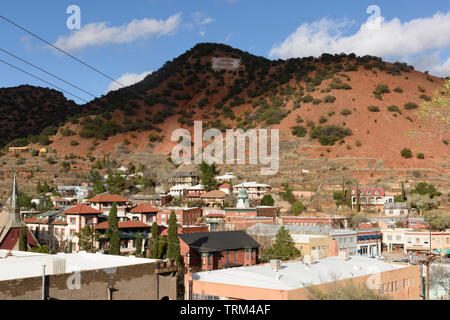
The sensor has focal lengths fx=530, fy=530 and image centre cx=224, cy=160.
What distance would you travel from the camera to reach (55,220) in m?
58.7

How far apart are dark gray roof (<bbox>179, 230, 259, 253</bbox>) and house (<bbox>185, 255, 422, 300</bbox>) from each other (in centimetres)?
1359

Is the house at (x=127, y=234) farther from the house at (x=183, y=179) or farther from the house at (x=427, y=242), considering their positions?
the house at (x=183, y=179)

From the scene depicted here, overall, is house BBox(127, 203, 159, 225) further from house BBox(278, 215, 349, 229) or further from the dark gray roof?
the dark gray roof

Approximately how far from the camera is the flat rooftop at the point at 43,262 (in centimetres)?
2388

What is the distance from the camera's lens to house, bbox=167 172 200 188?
3900 inches

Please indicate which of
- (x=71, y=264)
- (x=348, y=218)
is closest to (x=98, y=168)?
(x=348, y=218)

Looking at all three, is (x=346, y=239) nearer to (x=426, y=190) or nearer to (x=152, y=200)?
(x=426, y=190)

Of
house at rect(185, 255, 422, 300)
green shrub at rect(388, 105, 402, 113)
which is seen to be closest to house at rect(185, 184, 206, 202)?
green shrub at rect(388, 105, 402, 113)

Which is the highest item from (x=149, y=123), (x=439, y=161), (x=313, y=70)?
(x=313, y=70)

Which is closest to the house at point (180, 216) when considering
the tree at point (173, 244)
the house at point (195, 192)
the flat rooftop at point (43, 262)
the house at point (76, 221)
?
the house at point (76, 221)

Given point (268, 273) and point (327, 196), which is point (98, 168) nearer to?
point (327, 196)

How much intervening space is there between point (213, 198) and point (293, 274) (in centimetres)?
5737
